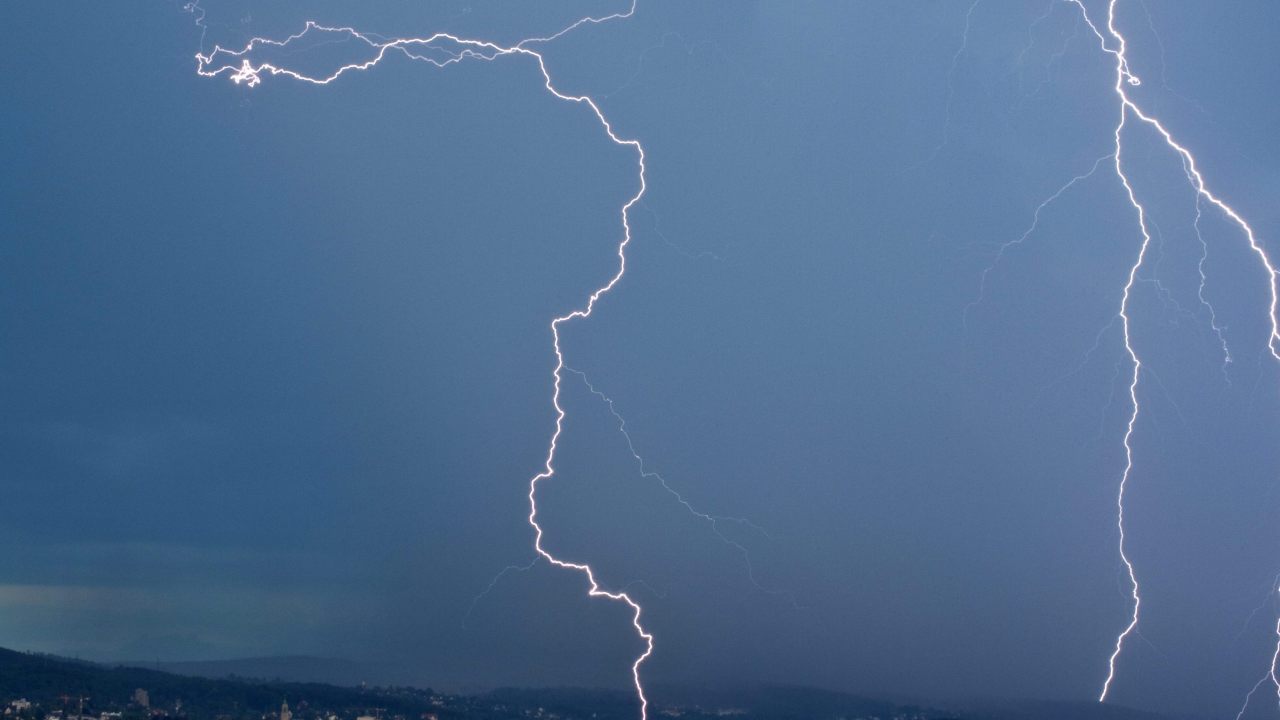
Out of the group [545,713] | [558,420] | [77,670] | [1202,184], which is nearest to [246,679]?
[77,670]

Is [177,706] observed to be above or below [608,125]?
below

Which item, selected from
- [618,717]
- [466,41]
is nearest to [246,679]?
[618,717]

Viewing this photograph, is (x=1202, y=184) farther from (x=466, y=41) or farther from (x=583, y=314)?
A: (x=466, y=41)

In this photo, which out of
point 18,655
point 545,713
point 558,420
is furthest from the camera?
point 545,713

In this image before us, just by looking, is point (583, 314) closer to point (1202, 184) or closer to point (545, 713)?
point (1202, 184)

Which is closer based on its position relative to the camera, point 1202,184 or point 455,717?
point 1202,184

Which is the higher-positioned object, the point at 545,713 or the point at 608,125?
the point at 608,125

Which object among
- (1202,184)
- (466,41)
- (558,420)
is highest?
(466,41)

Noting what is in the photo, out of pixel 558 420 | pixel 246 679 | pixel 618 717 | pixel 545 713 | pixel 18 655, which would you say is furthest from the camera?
pixel 246 679

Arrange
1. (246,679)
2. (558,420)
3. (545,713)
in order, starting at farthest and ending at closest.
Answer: (246,679), (545,713), (558,420)
